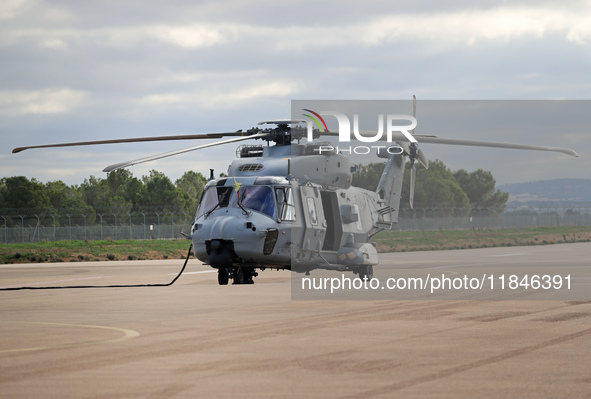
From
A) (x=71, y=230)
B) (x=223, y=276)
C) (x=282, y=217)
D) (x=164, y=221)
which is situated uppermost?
(x=164, y=221)

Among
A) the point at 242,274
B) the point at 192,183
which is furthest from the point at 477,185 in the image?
the point at 242,274

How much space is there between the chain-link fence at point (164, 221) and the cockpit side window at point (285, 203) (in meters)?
46.6

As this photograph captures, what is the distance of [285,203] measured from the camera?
23.8m

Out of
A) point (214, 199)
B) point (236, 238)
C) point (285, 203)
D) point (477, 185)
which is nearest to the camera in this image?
point (236, 238)

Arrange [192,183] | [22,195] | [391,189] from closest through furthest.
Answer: [391,189] → [22,195] → [192,183]

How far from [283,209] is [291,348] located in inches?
437

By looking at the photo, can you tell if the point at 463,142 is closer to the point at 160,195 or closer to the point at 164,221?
the point at 164,221

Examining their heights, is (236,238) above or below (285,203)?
below

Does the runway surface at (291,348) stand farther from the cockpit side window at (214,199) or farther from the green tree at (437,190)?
the green tree at (437,190)

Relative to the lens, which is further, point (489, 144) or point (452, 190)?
point (452, 190)

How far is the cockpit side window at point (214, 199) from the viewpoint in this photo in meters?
23.8

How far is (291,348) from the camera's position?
12.8m

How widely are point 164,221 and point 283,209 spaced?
2580 inches

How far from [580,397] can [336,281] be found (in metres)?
19.1
